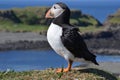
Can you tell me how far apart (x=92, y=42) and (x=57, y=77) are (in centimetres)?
8773

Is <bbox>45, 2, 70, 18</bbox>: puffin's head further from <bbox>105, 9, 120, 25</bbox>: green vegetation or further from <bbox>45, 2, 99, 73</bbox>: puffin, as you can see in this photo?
<bbox>105, 9, 120, 25</bbox>: green vegetation

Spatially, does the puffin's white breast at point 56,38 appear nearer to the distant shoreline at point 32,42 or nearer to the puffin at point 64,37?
the puffin at point 64,37

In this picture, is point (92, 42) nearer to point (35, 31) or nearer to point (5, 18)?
point (35, 31)

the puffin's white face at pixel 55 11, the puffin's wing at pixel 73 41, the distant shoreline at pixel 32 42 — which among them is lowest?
the distant shoreline at pixel 32 42

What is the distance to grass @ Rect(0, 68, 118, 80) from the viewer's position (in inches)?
447

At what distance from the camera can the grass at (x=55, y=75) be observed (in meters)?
11.4

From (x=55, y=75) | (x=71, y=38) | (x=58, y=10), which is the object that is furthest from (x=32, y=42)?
(x=71, y=38)

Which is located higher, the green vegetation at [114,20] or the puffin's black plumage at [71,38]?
the puffin's black plumage at [71,38]

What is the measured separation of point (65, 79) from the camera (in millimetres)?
11195

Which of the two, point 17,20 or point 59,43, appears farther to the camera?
point 17,20

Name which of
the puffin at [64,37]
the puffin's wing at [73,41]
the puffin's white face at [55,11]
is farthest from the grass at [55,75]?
the puffin's white face at [55,11]

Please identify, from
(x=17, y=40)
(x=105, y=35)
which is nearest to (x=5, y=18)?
(x=17, y=40)

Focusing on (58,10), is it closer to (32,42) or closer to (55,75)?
(55,75)

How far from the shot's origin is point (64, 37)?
36.4 feet
